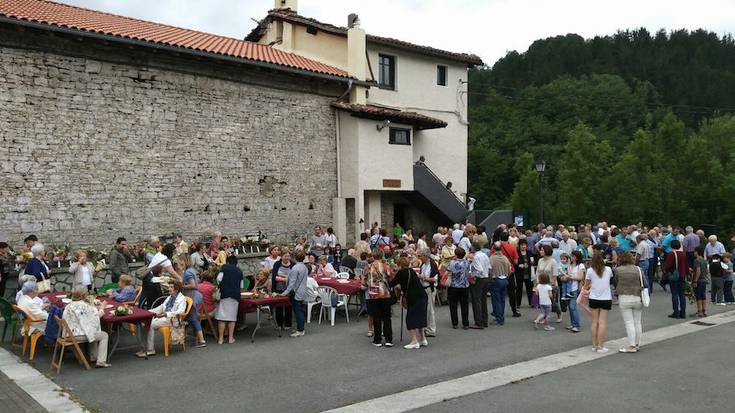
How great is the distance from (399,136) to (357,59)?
130 inches

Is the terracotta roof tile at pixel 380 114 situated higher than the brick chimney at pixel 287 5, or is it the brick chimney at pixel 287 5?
the brick chimney at pixel 287 5

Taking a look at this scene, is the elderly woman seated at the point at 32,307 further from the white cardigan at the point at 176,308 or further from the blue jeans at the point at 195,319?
the blue jeans at the point at 195,319

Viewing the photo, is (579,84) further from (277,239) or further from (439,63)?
(277,239)

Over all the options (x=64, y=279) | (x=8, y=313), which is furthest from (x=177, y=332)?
(x=64, y=279)

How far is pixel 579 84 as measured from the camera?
59.5 m

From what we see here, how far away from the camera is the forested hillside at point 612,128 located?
99.0 feet

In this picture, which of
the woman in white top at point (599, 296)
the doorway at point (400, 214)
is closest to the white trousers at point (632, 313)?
the woman in white top at point (599, 296)

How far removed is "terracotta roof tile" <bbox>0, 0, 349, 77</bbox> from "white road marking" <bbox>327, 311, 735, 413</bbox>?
41.8 ft

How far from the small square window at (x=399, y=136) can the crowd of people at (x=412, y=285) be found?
7596 millimetres

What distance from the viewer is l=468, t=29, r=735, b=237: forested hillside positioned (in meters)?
30.2

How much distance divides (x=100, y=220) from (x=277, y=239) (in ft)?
19.2

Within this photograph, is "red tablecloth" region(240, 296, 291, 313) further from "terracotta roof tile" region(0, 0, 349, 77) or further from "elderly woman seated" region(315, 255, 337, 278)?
"terracotta roof tile" region(0, 0, 349, 77)

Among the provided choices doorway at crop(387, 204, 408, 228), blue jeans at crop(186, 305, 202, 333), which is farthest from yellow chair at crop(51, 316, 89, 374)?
doorway at crop(387, 204, 408, 228)

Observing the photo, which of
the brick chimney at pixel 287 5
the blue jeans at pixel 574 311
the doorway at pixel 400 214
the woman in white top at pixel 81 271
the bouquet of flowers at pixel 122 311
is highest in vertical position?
the brick chimney at pixel 287 5
